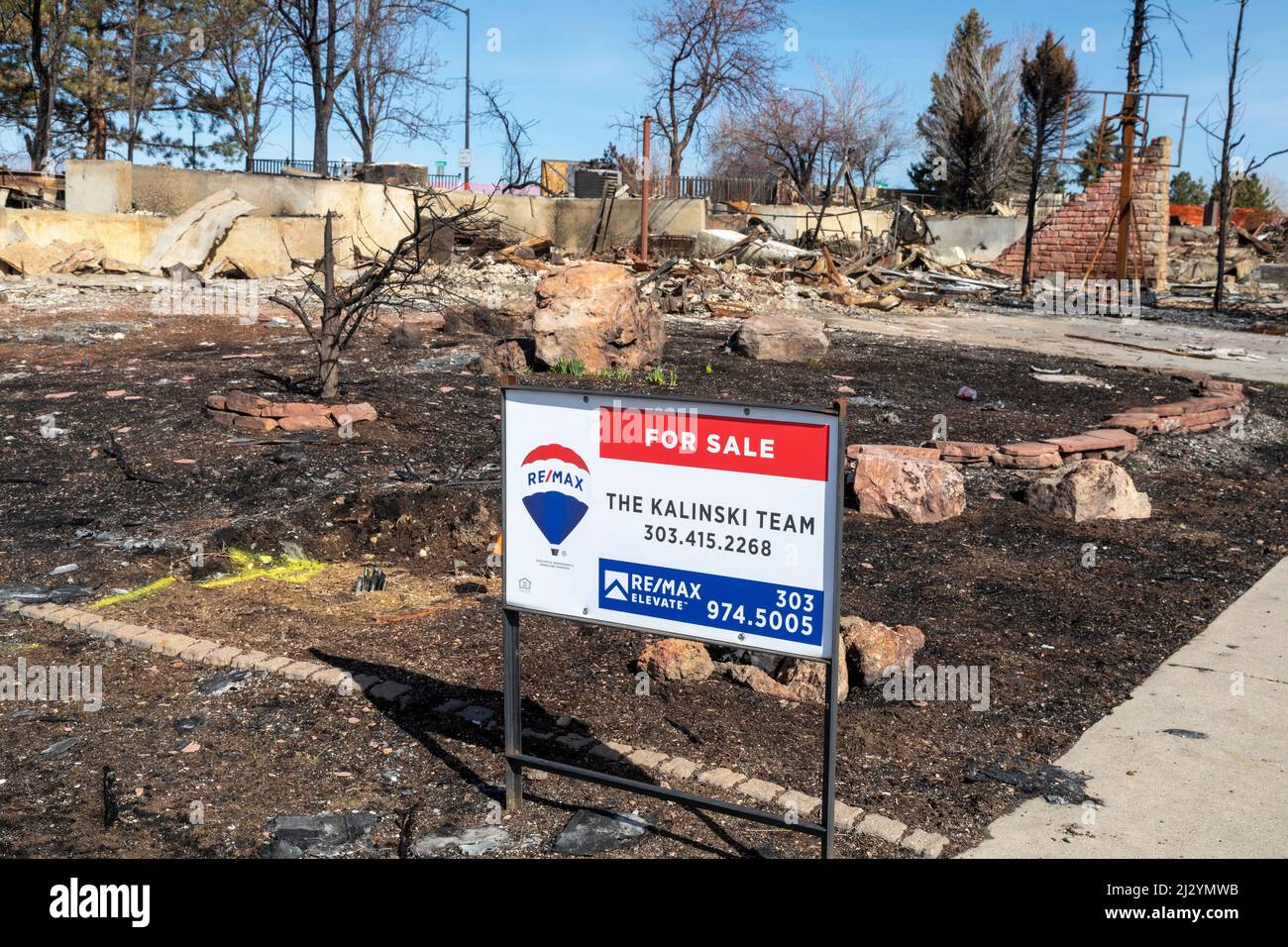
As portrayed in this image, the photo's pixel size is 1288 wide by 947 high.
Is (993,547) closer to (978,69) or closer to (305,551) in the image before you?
(305,551)

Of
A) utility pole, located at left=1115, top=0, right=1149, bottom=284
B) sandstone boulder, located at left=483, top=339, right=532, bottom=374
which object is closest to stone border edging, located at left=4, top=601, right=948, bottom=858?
sandstone boulder, located at left=483, top=339, right=532, bottom=374

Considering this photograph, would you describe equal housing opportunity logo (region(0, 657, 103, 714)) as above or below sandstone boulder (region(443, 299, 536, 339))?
below

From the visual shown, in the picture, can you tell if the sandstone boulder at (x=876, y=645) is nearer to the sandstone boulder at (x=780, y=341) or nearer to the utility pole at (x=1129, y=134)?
the sandstone boulder at (x=780, y=341)

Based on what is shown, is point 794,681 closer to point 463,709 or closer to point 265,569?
point 463,709

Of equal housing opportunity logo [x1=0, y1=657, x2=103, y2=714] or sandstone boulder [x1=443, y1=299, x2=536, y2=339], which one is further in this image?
sandstone boulder [x1=443, y1=299, x2=536, y2=339]

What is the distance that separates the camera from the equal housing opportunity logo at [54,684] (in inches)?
168

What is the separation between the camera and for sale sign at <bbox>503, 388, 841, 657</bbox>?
120 inches

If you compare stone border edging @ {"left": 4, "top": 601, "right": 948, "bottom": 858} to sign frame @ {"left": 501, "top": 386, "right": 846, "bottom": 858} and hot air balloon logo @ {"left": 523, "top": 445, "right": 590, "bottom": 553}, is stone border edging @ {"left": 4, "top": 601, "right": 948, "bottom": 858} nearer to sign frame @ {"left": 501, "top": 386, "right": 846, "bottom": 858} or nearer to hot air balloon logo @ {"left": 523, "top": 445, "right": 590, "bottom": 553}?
sign frame @ {"left": 501, "top": 386, "right": 846, "bottom": 858}

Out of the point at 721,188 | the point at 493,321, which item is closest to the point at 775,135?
the point at 721,188

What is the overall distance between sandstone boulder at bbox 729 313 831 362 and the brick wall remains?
54.2 ft

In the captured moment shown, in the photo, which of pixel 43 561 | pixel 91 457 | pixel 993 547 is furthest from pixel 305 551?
pixel 993 547

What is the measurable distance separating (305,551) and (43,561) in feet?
4.03

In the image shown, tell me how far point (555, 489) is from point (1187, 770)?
7.31 feet

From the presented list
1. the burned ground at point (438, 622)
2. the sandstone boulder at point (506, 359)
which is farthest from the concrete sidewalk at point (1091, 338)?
the sandstone boulder at point (506, 359)
